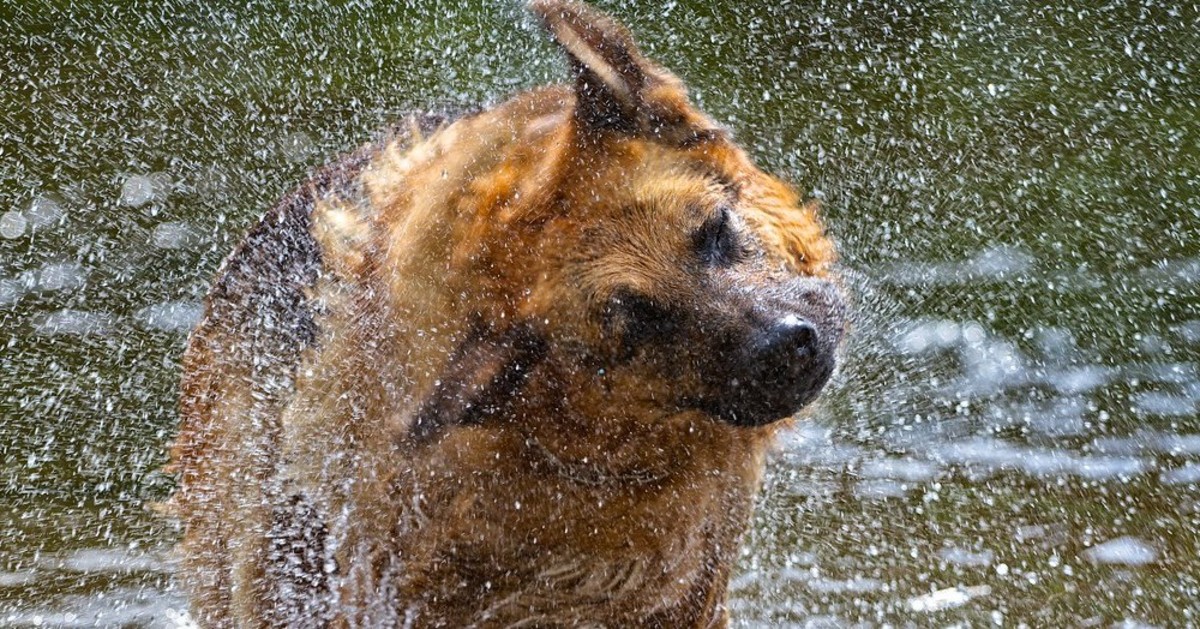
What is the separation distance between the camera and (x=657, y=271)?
277 cm

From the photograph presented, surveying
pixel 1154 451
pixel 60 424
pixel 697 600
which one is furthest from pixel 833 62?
pixel 60 424

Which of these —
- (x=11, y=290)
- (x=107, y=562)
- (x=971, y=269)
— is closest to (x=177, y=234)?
(x=11, y=290)

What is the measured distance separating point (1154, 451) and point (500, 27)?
3.09m

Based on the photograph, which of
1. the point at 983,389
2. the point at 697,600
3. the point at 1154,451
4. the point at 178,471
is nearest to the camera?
the point at 697,600

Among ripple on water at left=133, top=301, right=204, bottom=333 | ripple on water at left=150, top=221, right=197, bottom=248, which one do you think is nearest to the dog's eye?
ripple on water at left=133, top=301, right=204, bottom=333

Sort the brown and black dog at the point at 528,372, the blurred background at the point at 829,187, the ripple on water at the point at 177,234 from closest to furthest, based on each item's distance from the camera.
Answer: the brown and black dog at the point at 528,372 → the blurred background at the point at 829,187 → the ripple on water at the point at 177,234

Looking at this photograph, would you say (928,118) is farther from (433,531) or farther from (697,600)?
(433,531)

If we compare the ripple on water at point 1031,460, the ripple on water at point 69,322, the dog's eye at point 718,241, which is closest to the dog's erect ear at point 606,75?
the dog's eye at point 718,241

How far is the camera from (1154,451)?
4367 mm

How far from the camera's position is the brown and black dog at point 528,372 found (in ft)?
9.11

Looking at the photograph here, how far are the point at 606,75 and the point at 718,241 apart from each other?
1.66ft

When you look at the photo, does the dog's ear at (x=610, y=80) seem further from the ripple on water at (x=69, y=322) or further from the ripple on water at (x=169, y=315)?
the ripple on water at (x=69, y=322)

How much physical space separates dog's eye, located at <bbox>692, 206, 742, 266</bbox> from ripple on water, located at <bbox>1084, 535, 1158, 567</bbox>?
6.18ft

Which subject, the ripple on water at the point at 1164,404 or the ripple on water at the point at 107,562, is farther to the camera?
the ripple on water at the point at 1164,404
